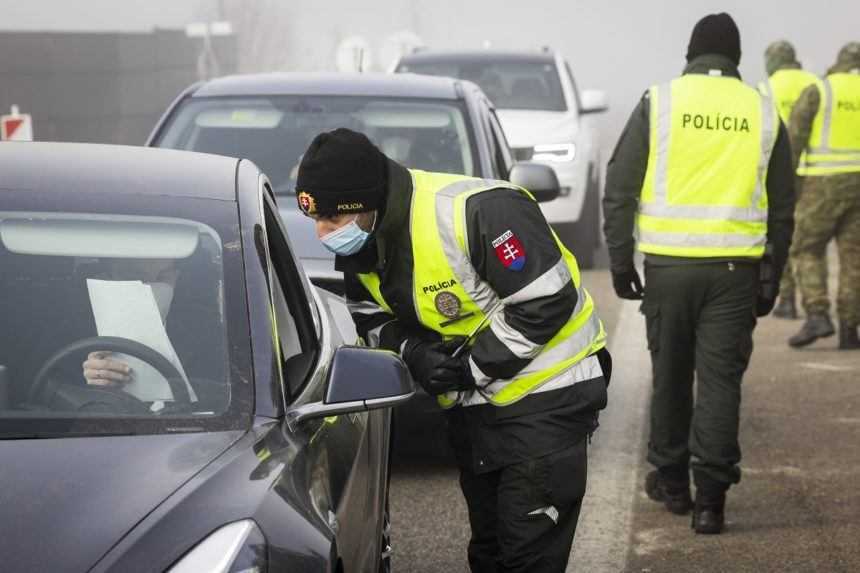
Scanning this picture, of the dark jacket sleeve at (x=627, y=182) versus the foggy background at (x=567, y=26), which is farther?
the foggy background at (x=567, y=26)

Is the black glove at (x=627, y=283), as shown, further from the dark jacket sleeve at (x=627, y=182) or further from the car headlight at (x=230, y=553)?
the car headlight at (x=230, y=553)

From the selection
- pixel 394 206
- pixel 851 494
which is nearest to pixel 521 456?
pixel 394 206

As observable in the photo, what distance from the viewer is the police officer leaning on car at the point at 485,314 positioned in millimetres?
4672

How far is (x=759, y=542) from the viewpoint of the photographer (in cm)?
675

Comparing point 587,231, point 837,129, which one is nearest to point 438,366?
point 837,129

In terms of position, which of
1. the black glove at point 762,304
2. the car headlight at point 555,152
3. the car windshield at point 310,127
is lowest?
the car headlight at point 555,152

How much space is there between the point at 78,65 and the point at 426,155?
1743 centimetres

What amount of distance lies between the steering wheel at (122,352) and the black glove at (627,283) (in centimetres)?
313

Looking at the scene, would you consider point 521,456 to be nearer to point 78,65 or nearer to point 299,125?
point 299,125

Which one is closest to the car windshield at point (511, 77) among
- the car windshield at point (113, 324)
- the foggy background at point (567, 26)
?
the car windshield at point (113, 324)

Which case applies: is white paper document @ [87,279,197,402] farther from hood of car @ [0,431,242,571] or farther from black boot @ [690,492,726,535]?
black boot @ [690,492,726,535]

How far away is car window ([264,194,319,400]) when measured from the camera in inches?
172

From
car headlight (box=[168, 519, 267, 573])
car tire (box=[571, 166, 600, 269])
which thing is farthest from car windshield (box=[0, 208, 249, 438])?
car tire (box=[571, 166, 600, 269])

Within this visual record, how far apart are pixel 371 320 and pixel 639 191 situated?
2.22m
